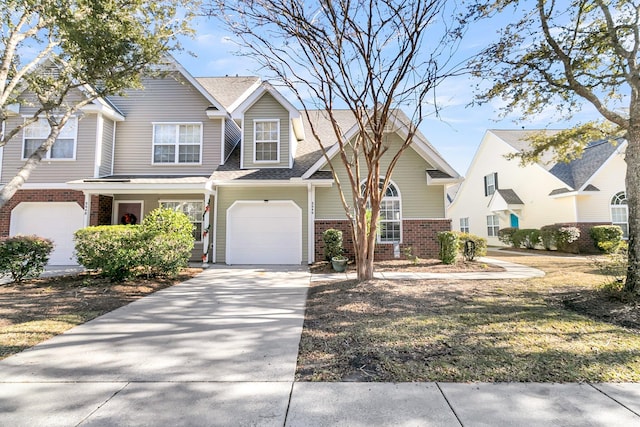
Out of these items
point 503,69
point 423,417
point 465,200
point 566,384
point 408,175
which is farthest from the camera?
point 465,200

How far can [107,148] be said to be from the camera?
1271 cm

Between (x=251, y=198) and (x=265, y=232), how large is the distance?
144 cm

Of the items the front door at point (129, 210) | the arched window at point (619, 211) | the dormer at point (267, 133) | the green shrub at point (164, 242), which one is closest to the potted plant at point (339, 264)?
the green shrub at point (164, 242)

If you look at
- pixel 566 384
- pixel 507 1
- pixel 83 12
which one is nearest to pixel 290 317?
pixel 566 384

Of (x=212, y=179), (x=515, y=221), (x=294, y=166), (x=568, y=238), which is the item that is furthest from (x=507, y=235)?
(x=212, y=179)

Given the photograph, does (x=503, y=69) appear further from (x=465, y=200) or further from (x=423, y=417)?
(x=465, y=200)

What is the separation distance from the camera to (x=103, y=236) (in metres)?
8.14

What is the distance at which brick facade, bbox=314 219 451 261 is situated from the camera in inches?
470

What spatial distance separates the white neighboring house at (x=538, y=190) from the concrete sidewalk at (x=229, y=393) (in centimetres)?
1051

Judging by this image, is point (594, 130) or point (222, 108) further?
point (222, 108)

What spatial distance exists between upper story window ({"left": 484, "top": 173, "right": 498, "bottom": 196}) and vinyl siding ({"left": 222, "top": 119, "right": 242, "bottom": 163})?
1812 centimetres

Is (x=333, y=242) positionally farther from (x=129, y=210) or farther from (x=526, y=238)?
(x=526, y=238)

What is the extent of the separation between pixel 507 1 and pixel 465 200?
20.9 meters

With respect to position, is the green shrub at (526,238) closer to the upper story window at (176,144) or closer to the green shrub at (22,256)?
the upper story window at (176,144)
